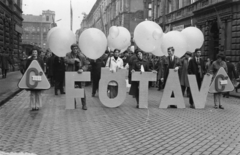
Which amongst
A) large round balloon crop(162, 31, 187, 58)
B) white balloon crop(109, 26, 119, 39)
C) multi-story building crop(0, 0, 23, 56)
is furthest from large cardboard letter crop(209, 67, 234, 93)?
multi-story building crop(0, 0, 23, 56)

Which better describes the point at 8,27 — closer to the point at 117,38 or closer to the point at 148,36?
the point at 117,38

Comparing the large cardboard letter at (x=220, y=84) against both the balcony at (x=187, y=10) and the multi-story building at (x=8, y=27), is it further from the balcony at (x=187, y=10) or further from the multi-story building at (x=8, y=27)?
the multi-story building at (x=8, y=27)

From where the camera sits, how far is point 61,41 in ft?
31.7

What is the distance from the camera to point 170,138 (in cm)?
592

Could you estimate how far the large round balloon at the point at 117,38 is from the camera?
12633 millimetres

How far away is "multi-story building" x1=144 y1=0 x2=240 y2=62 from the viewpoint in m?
20.6

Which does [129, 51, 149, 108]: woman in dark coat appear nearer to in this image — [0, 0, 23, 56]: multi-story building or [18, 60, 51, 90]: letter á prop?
[18, 60, 51, 90]: letter á prop

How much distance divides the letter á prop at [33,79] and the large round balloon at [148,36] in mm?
3614

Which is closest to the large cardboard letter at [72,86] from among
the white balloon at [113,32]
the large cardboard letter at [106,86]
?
the large cardboard letter at [106,86]

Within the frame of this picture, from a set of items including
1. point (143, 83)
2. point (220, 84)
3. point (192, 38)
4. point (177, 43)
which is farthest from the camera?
point (192, 38)

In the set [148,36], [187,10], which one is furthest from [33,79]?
[187,10]

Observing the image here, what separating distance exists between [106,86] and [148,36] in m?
2.37


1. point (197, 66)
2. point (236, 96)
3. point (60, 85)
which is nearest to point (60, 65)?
point (60, 85)

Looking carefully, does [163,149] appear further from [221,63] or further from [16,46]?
[16,46]
